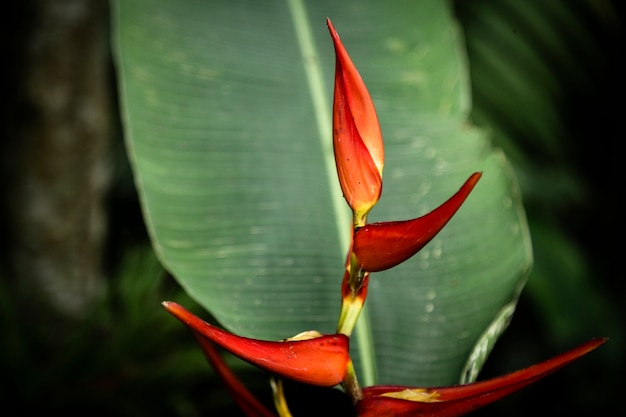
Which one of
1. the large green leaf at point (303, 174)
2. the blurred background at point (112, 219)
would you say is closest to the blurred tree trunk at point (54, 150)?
the blurred background at point (112, 219)

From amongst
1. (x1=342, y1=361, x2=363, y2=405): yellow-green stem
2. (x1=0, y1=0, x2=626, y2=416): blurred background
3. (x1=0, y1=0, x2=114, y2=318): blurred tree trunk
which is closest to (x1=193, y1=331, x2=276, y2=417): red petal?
(x1=342, y1=361, x2=363, y2=405): yellow-green stem

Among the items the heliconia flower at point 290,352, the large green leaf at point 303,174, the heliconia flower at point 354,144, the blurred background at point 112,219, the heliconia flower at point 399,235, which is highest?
the heliconia flower at point 354,144

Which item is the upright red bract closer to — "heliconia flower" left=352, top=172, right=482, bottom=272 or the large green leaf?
"heliconia flower" left=352, top=172, right=482, bottom=272

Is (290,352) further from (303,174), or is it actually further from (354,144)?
(303,174)

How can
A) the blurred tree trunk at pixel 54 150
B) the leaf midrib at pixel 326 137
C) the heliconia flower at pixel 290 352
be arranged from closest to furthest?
the heliconia flower at pixel 290 352, the leaf midrib at pixel 326 137, the blurred tree trunk at pixel 54 150

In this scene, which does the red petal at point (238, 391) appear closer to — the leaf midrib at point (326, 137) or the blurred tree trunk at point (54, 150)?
the leaf midrib at point (326, 137)

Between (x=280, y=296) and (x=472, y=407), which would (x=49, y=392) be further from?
(x=472, y=407)

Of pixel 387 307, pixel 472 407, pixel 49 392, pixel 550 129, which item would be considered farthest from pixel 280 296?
pixel 550 129
